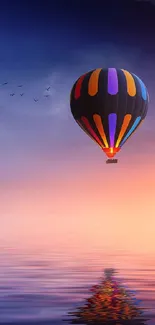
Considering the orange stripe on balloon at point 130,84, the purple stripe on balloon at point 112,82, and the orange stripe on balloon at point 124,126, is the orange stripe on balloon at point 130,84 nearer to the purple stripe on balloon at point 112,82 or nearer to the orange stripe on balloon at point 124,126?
the purple stripe on balloon at point 112,82

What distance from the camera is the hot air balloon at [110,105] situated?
64.8m

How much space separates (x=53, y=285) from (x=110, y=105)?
1781cm

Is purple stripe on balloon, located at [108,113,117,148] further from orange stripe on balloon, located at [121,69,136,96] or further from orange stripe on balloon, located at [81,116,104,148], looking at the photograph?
orange stripe on balloon, located at [121,69,136,96]

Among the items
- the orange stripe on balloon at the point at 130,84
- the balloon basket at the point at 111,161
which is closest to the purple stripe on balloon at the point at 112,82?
the orange stripe on balloon at the point at 130,84

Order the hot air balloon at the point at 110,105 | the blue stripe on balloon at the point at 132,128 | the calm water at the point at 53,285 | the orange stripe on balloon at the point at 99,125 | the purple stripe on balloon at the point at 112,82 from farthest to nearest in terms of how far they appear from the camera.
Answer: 1. the blue stripe on balloon at the point at 132,128
2. the orange stripe on balloon at the point at 99,125
3. the hot air balloon at the point at 110,105
4. the purple stripe on balloon at the point at 112,82
5. the calm water at the point at 53,285

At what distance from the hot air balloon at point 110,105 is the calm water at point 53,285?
1166cm

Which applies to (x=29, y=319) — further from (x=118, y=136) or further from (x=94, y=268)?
(x=94, y=268)

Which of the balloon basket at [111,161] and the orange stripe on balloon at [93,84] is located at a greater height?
the orange stripe on balloon at [93,84]

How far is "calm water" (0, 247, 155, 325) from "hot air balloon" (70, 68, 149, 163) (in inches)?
459

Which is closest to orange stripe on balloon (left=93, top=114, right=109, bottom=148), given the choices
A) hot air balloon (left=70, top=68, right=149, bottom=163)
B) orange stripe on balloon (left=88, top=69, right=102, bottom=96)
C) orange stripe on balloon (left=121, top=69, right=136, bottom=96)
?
hot air balloon (left=70, top=68, right=149, bottom=163)

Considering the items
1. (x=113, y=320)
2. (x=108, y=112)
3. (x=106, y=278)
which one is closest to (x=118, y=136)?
(x=108, y=112)

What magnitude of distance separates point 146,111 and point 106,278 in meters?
16.0

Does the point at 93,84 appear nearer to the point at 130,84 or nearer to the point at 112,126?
the point at 130,84

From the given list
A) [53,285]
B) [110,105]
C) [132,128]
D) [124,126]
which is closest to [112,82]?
[110,105]
